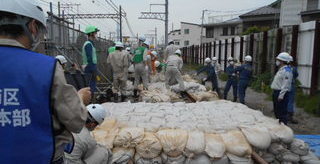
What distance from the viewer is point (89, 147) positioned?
2.99 meters

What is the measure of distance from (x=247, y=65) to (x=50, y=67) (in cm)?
781

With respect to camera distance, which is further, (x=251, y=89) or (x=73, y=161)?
(x=251, y=89)

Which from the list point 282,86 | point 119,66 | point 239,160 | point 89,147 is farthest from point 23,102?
point 119,66

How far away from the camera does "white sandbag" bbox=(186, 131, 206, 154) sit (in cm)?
373

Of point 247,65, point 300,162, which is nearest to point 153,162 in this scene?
point 300,162

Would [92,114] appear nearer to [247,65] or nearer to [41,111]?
[41,111]

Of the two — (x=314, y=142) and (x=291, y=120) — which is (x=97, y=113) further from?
(x=291, y=120)

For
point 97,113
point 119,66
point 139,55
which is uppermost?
point 139,55

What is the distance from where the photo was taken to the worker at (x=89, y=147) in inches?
110

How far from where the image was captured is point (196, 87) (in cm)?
970

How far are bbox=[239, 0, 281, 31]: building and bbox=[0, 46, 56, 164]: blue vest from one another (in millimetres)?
36250

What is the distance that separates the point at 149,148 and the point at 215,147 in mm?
919

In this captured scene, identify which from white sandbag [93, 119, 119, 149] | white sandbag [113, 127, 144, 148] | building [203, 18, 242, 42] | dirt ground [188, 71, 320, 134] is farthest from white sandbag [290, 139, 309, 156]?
building [203, 18, 242, 42]

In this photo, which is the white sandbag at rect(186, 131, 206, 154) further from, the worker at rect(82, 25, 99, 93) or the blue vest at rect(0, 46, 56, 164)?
the worker at rect(82, 25, 99, 93)
